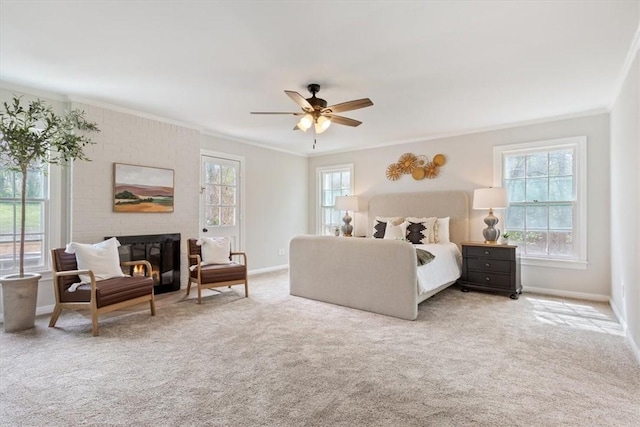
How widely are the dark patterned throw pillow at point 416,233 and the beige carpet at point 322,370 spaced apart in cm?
149

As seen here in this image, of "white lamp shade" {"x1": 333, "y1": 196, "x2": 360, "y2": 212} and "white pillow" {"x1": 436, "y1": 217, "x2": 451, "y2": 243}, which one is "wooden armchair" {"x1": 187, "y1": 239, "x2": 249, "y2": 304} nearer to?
"white lamp shade" {"x1": 333, "y1": 196, "x2": 360, "y2": 212}

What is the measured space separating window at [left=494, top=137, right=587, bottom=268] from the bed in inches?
27.1

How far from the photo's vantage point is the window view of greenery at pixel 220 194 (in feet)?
17.6

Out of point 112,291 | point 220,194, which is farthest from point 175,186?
point 112,291

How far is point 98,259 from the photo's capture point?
11.0 feet

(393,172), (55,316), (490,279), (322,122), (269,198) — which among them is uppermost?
(322,122)

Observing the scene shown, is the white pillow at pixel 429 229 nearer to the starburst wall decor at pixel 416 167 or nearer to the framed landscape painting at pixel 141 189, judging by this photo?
→ the starburst wall decor at pixel 416 167

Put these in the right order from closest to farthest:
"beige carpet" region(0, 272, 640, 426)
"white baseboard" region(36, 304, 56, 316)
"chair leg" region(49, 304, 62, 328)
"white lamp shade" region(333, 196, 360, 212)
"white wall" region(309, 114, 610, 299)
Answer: "beige carpet" region(0, 272, 640, 426), "chair leg" region(49, 304, 62, 328), "white baseboard" region(36, 304, 56, 316), "white wall" region(309, 114, 610, 299), "white lamp shade" region(333, 196, 360, 212)

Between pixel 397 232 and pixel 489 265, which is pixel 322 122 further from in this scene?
pixel 489 265

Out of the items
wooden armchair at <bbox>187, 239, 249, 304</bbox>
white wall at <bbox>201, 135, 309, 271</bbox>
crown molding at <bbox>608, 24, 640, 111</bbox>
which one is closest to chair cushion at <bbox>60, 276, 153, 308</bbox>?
wooden armchair at <bbox>187, 239, 249, 304</bbox>

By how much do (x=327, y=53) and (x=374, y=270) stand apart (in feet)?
7.26

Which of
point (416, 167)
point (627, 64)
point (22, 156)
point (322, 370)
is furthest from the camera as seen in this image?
point (416, 167)

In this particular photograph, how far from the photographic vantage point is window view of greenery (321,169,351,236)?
21.9 ft

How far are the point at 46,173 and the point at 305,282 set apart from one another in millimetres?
3209
